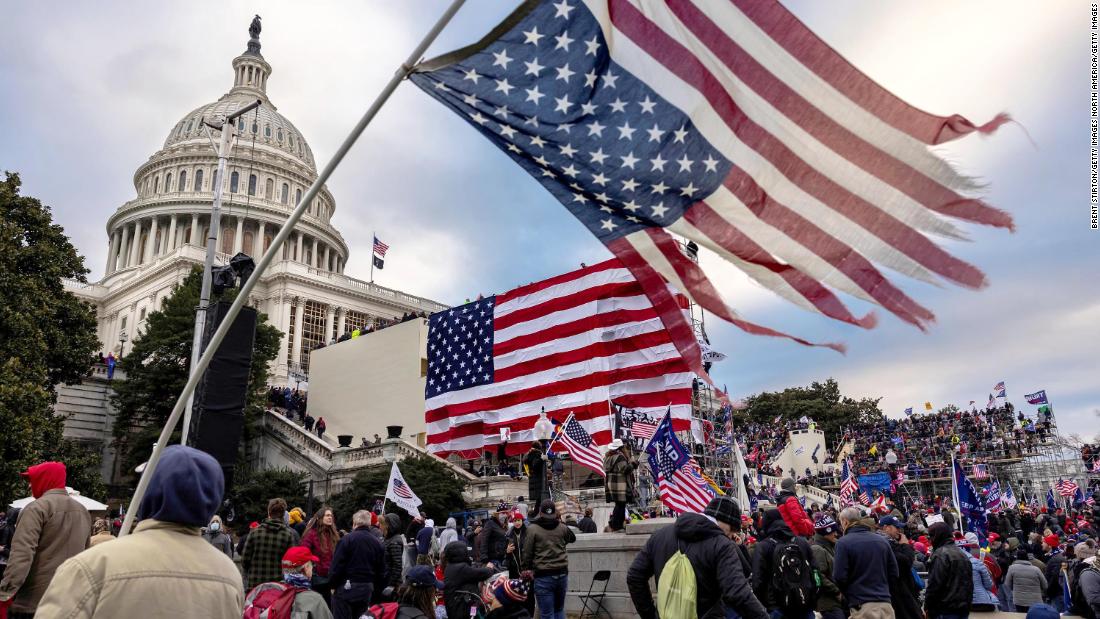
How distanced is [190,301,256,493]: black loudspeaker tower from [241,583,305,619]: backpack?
14.2 feet

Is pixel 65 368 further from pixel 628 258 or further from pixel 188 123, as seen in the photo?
pixel 188 123

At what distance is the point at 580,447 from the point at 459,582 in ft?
42.1

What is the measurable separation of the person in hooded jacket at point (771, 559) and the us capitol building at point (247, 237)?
201 feet

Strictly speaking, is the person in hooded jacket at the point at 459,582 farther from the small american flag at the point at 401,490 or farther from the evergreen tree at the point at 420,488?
the evergreen tree at the point at 420,488

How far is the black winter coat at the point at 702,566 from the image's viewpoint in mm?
5246

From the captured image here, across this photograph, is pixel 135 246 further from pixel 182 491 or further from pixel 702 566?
pixel 182 491

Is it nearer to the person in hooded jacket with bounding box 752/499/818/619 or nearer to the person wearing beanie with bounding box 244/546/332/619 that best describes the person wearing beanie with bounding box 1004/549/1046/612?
the person in hooded jacket with bounding box 752/499/818/619

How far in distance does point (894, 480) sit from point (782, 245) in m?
42.8

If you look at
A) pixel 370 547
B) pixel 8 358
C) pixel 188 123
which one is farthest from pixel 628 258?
pixel 188 123

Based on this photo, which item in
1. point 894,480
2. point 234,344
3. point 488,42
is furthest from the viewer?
point 894,480

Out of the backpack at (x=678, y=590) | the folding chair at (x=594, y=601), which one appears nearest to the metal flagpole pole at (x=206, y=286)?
the folding chair at (x=594, y=601)

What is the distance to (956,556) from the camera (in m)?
8.09

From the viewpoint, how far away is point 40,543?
618 centimetres

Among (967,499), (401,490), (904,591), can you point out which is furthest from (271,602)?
(967,499)
